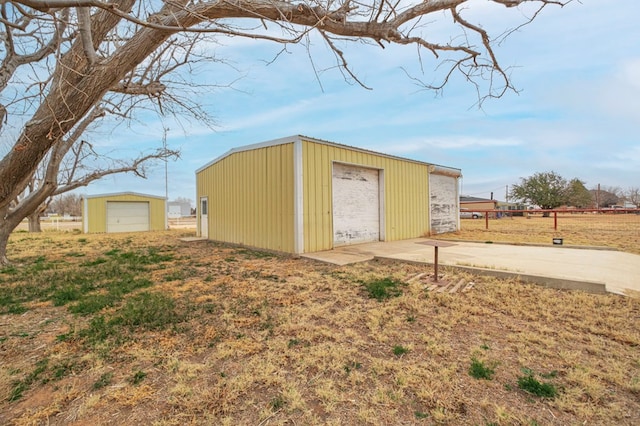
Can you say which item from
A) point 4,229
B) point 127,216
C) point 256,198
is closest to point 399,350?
point 256,198

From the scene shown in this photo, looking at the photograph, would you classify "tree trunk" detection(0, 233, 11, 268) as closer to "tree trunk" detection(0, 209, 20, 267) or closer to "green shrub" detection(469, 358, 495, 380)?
"tree trunk" detection(0, 209, 20, 267)

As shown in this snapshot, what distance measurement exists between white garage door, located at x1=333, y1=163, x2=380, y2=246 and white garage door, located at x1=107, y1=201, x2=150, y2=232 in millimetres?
18142

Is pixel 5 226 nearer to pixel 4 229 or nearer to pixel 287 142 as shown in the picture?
pixel 4 229

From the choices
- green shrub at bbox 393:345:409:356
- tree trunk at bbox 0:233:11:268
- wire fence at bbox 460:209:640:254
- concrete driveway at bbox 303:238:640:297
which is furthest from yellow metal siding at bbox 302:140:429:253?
tree trunk at bbox 0:233:11:268

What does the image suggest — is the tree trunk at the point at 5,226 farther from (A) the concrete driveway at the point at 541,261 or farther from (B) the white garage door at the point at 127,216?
(B) the white garage door at the point at 127,216

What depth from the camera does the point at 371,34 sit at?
2.78 metres

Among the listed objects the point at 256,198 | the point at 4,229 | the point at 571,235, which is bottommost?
the point at 571,235

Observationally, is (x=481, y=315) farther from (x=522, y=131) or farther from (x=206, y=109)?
→ (x=522, y=131)

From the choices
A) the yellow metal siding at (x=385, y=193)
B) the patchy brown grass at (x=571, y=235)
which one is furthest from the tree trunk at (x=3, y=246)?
the patchy brown grass at (x=571, y=235)

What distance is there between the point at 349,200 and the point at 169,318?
19.0 feet

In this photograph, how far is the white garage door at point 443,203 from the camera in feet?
37.3

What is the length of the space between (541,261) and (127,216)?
22.7 metres

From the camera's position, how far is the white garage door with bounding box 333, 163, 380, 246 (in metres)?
7.87

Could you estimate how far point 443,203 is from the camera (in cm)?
1191
